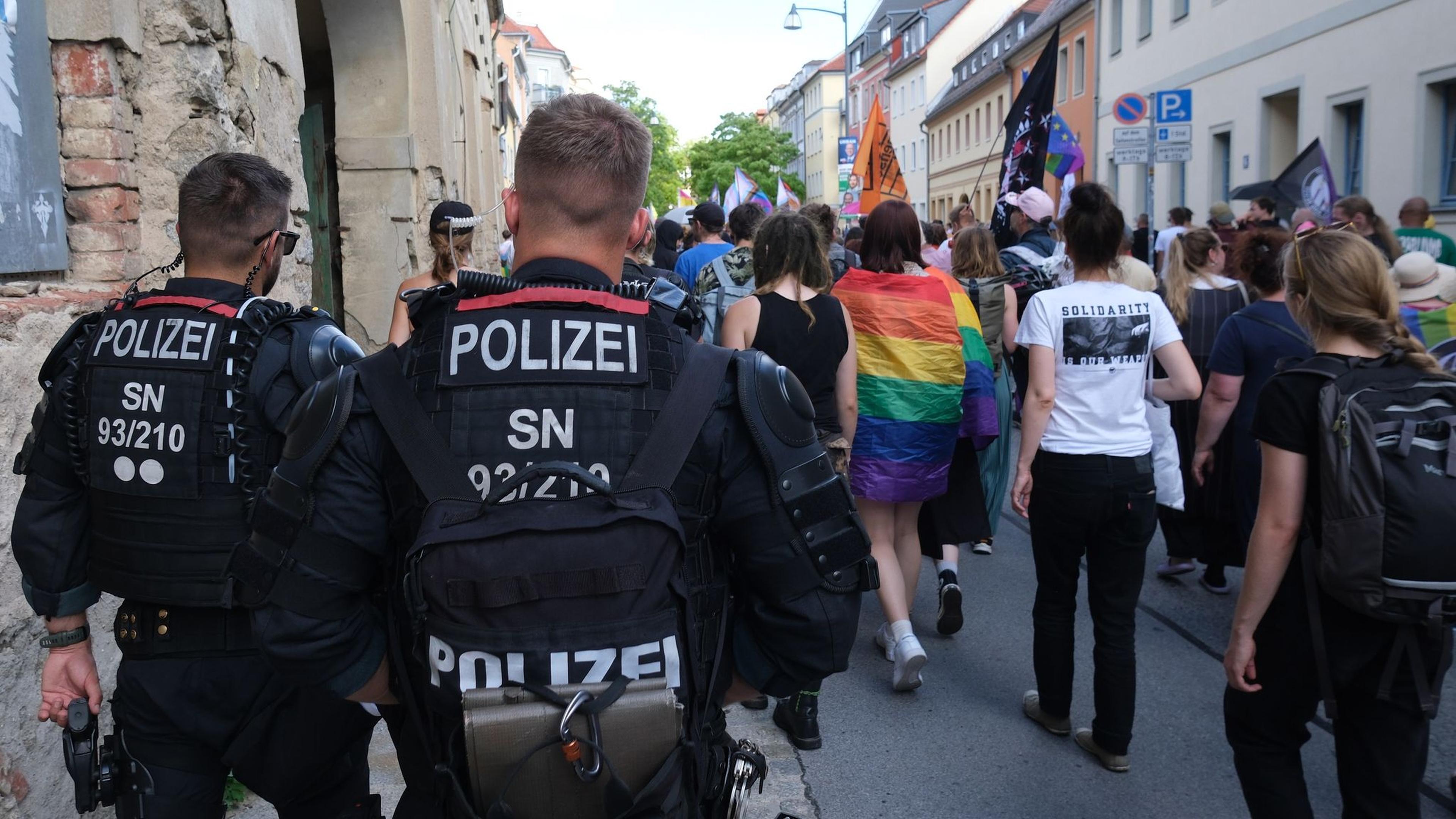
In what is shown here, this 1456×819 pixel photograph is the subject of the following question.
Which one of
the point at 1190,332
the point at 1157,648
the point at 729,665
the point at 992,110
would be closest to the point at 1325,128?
the point at 1190,332

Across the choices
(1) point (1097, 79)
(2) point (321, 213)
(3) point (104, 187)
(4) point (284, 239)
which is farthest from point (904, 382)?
(1) point (1097, 79)

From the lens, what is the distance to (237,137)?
4492mm

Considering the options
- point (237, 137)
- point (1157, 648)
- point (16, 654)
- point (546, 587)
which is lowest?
point (1157, 648)

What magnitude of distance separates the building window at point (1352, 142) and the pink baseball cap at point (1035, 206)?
1101 centimetres

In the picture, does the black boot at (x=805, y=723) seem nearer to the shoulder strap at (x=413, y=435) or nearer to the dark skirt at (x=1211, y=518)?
the dark skirt at (x=1211, y=518)

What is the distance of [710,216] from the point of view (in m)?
7.99

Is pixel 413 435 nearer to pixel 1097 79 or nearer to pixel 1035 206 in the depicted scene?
pixel 1035 206

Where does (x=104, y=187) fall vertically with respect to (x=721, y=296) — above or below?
above

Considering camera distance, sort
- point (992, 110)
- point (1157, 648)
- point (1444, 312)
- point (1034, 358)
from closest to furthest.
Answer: point (1034, 358)
point (1444, 312)
point (1157, 648)
point (992, 110)

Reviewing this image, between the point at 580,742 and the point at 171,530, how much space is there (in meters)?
1.39

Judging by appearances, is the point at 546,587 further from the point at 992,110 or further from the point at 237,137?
the point at 992,110

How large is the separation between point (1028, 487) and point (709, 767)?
2684 mm

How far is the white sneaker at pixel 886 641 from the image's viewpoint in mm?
5410

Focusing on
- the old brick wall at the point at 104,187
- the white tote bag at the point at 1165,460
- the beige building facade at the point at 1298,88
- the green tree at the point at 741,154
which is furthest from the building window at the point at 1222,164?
the green tree at the point at 741,154
